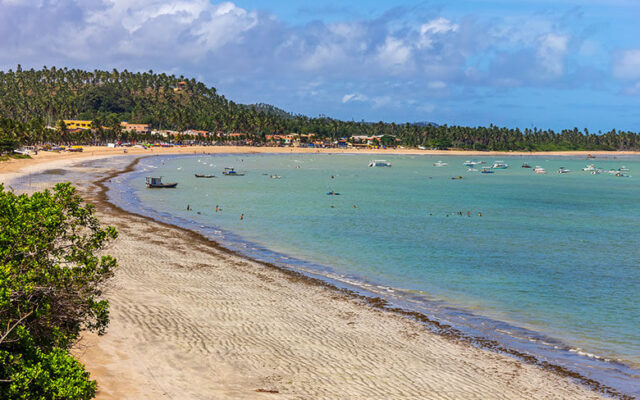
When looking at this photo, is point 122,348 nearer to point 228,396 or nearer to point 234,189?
point 228,396

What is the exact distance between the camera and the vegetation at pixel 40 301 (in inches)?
387

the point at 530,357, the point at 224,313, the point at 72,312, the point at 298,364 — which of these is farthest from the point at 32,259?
the point at 530,357

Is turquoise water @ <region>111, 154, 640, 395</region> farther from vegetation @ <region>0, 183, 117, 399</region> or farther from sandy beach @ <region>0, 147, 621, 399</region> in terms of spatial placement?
vegetation @ <region>0, 183, 117, 399</region>

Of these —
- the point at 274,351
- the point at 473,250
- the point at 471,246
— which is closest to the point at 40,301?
the point at 274,351

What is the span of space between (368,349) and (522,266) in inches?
810

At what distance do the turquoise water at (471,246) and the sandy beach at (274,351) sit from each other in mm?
3589

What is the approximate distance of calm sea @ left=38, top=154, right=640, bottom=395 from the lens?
74.2ft

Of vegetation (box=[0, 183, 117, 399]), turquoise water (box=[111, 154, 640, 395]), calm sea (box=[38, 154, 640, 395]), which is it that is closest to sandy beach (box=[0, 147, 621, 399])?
vegetation (box=[0, 183, 117, 399])

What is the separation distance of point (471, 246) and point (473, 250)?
1.70 meters

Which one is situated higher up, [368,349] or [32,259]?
[32,259]

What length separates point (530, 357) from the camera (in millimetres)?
19078

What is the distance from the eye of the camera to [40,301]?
10.9 m

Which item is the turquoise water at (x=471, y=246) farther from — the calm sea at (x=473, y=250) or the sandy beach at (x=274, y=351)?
the sandy beach at (x=274, y=351)

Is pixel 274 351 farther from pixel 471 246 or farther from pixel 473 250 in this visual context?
pixel 471 246
